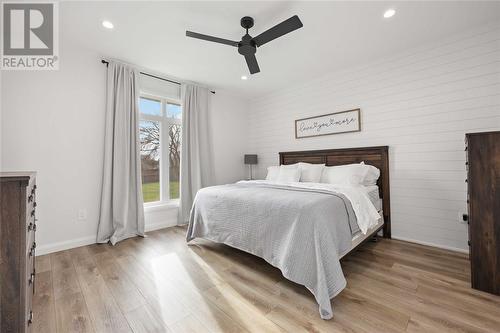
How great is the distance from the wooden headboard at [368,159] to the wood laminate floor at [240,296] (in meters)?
0.66

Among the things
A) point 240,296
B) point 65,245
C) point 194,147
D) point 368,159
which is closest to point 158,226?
point 65,245

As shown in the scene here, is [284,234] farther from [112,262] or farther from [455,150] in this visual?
[455,150]

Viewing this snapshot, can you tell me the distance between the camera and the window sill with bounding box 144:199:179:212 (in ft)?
11.2

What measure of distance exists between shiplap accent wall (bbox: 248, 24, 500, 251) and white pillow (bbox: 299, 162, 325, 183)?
0.62 m

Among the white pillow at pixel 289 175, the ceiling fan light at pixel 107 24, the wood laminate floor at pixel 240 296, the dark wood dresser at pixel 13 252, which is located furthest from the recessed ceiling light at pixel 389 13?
the dark wood dresser at pixel 13 252

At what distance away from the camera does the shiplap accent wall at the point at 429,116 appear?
236 cm

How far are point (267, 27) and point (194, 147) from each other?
7.43 feet

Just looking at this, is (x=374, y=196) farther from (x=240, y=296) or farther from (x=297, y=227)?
(x=240, y=296)

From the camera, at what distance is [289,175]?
3365mm

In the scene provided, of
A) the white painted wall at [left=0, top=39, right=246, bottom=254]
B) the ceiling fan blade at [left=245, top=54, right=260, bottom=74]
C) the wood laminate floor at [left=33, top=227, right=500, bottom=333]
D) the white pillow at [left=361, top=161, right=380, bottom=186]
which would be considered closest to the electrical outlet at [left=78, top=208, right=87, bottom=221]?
the white painted wall at [left=0, top=39, right=246, bottom=254]

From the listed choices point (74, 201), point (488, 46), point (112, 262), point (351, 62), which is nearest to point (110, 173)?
point (74, 201)

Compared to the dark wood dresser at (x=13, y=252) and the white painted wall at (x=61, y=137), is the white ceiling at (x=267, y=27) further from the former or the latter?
the dark wood dresser at (x=13, y=252)

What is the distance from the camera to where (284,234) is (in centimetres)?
181

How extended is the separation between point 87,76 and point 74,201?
168cm
